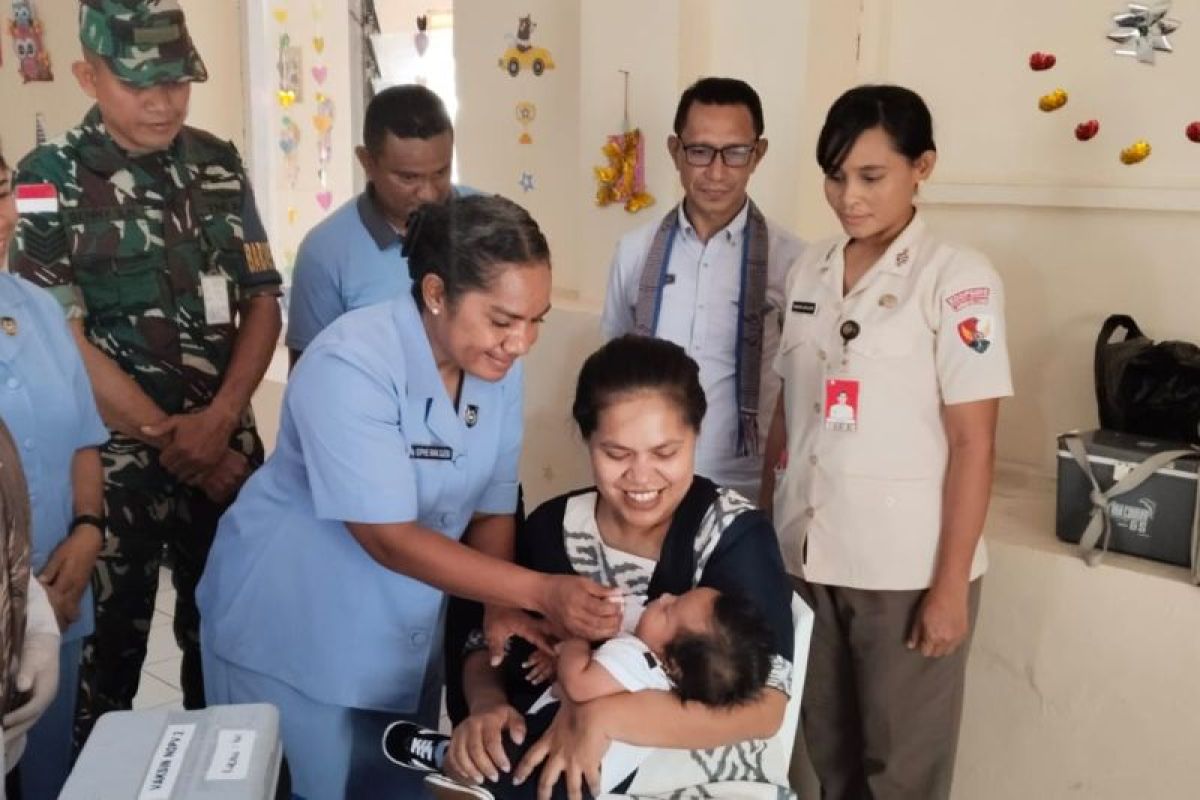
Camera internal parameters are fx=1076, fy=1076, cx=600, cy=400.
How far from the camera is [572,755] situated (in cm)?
131

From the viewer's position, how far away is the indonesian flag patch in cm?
217

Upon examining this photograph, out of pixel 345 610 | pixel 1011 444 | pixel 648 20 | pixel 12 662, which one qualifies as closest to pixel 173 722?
pixel 12 662

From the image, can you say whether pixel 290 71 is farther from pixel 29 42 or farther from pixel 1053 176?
pixel 1053 176

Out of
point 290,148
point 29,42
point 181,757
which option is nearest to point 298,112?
point 290,148

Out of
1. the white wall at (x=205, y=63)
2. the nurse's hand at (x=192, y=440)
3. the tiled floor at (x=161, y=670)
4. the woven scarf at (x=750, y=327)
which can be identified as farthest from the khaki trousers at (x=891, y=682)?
the white wall at (x=205, y=63)

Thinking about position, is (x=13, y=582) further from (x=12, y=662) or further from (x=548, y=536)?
(x=548, y=536)

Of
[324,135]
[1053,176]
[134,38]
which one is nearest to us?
[134,38]

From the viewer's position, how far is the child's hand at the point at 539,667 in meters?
1.52

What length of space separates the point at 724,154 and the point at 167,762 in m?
1.54

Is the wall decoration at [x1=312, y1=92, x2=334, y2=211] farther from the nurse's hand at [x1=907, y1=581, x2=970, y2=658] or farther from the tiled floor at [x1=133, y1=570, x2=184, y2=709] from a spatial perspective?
the nurse's hand at [x1=907, y1=581, x2=970, y2=658]

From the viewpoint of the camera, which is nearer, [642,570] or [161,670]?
[642,570]

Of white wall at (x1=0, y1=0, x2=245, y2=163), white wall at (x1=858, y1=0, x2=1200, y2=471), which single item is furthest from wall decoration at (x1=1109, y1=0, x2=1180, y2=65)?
white wall at (x1=0, y1=0, x2=245, y2=163)

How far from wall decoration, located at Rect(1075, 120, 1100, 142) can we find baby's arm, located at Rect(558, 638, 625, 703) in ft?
5.84

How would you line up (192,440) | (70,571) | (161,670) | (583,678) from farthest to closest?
(161,670)
(192,440)
(70,571)
(583,678)
